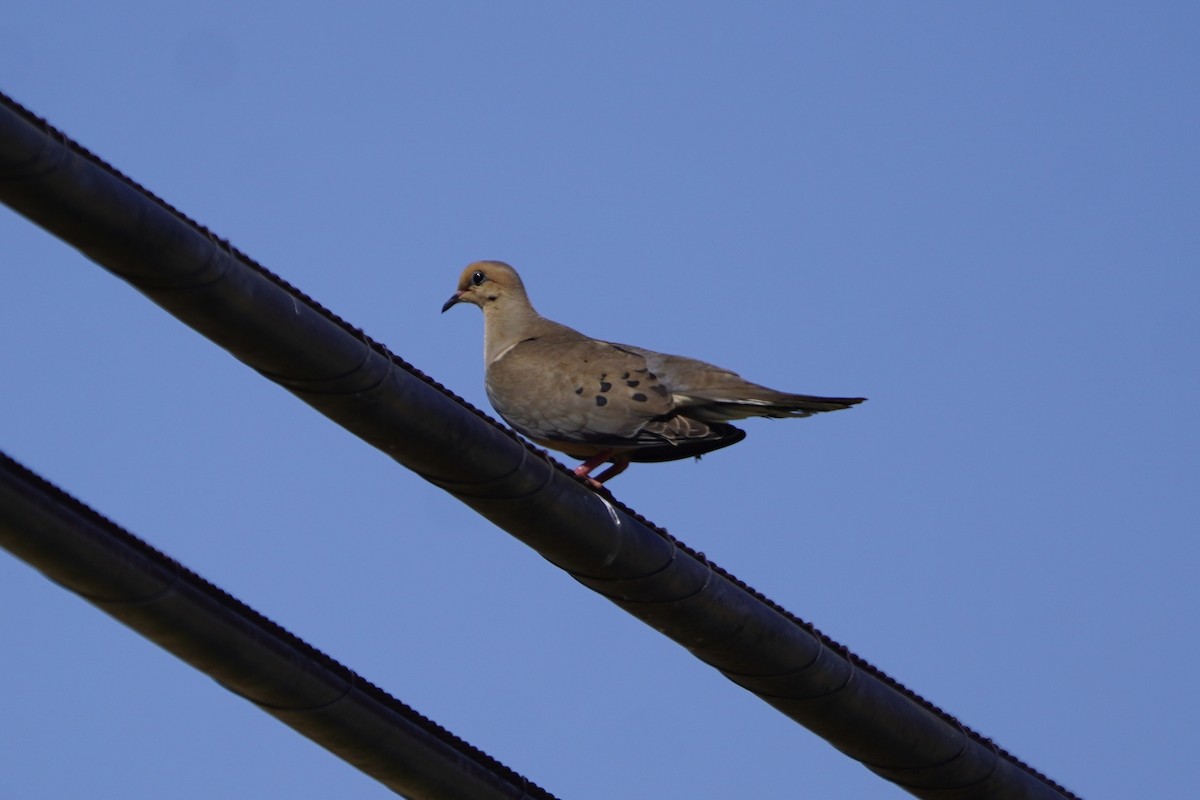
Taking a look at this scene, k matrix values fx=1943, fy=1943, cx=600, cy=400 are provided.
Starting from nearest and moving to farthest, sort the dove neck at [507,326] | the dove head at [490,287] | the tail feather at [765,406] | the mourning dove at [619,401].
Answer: the tail feather at [765,406] < the mourning dove at [619,401] < the dove neck at [507,326] < the dove head at [490,287]

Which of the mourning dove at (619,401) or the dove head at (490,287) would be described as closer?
the mourning dove at (619,401)

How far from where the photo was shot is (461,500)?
18.6 ft

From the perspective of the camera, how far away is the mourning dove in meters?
8.66

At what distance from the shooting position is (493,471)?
219 inches

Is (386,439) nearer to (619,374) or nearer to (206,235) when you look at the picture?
(206,235)

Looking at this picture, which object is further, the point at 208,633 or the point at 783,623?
the point at 783,623

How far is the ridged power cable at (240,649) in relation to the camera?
488cm

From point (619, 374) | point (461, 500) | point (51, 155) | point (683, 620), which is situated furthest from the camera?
point (619, 374)

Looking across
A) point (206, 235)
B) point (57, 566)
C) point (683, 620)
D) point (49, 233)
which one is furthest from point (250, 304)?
point (683, 620)

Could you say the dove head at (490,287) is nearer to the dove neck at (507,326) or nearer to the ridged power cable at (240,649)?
the dove neck at (507,326)

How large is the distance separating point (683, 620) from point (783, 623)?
0.35 meters

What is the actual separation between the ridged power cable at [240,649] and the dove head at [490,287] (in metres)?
5.14

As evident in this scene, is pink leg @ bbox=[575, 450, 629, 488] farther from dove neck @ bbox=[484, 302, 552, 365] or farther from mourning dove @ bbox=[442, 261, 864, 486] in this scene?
dove neck @ bbox=[484, 302, 552, 365]

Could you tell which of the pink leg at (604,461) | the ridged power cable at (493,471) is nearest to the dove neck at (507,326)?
the pink leg at (604,461)
